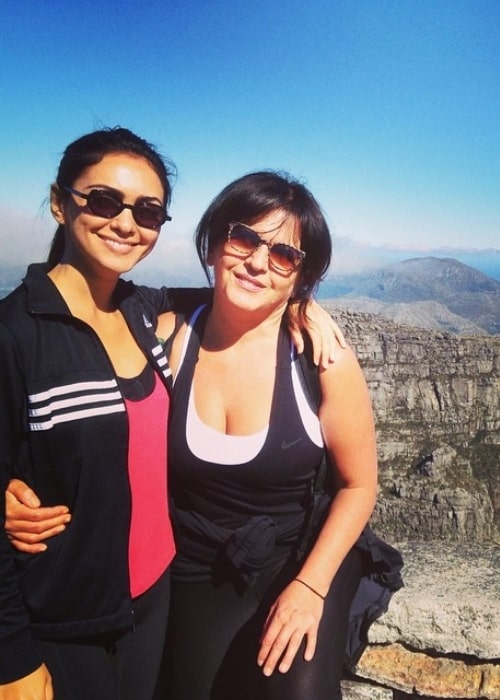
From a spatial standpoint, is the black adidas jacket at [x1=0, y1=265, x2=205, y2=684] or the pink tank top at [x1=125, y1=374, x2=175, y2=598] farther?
the pink tank top at [x1=125, y1=374, x2=175, y2=598]

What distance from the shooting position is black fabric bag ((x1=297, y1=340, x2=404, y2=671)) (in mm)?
3162

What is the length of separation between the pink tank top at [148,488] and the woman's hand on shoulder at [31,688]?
0.58m

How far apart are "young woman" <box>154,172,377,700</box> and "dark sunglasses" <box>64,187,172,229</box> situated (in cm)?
58

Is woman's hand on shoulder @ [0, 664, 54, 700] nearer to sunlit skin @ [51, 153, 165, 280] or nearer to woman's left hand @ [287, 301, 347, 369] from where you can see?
sunlit skin @ [51, 153, 165, 280]

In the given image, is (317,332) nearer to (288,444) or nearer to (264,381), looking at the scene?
(264,381)

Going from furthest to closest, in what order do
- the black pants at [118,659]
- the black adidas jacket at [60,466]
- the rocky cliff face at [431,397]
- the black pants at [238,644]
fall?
the rocky cliff face at [431,397]
the black pants at [238,644]
the black pants at [118,659]
the black adidas jacket at [60,466]

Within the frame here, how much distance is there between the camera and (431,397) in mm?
103750

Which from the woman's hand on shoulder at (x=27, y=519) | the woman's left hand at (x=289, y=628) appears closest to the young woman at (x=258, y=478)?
the woman's left hand at (x=289, y=628)

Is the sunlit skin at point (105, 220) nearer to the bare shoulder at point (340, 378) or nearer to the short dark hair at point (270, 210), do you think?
the short dark hair at point (270, 210)

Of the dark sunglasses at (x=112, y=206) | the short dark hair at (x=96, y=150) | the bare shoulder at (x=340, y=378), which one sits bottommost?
the bare shoulder at (x=340, y=378)

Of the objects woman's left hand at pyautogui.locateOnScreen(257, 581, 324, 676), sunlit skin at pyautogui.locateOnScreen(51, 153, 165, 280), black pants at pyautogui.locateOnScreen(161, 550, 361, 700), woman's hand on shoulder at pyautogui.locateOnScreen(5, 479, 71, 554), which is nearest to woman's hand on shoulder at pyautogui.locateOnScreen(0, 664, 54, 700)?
Answer: woman's hand on shoulder at pyautogui.locateOnScreen(5, 479, 71, 554)

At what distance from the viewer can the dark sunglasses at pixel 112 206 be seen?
111 inches

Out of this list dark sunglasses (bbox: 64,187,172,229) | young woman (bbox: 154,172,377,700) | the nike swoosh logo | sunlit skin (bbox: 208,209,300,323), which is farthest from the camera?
sunlit skin (bbox: 208,209,300,323)

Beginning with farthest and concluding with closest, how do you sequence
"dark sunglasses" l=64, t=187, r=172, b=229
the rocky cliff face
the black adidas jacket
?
the rocky cliff face → "dark sunglasses" l=64, t=187, r=172, b=229 → the black adidas jacket
